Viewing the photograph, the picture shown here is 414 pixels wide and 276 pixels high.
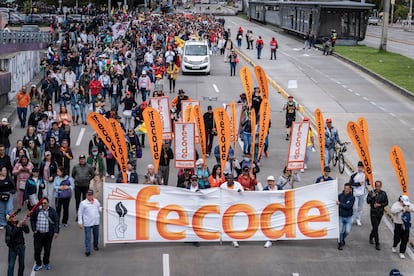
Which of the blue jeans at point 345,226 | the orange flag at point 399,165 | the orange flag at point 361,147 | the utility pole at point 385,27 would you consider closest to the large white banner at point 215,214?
the blue jeans at point 345,226

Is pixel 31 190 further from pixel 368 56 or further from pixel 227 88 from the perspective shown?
pixel 368 56

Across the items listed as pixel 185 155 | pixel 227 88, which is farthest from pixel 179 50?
pixel 185 155

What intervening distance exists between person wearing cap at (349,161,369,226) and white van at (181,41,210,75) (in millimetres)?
24988

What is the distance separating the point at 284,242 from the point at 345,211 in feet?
4.33

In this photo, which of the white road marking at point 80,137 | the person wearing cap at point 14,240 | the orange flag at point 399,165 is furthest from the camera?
the white road marking at point 80,137

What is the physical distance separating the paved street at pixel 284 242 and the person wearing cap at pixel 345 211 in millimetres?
280

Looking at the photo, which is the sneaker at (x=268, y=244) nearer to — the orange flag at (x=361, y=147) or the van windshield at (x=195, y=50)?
the orange flag at (x=361, y=147)

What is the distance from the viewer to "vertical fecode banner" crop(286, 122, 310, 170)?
58.2 ft

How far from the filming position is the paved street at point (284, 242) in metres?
13.8

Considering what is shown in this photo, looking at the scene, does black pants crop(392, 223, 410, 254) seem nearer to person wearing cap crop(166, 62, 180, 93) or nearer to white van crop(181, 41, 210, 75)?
person wearing cap crop(166, 62, 180, 93)

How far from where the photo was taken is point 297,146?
17938mm

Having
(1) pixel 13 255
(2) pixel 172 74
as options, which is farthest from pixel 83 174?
(2) pixel 172 74

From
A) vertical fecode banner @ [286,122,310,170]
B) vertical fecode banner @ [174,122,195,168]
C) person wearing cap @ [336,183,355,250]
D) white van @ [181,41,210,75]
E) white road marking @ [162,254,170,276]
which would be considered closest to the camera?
white road marking @ [162,254,170,276]

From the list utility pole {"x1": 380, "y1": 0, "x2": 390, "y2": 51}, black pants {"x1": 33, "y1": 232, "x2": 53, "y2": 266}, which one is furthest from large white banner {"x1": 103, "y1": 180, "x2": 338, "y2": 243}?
utility pole {"x1": 380, "y1": 0, "x2": 390, "y2": 51}
